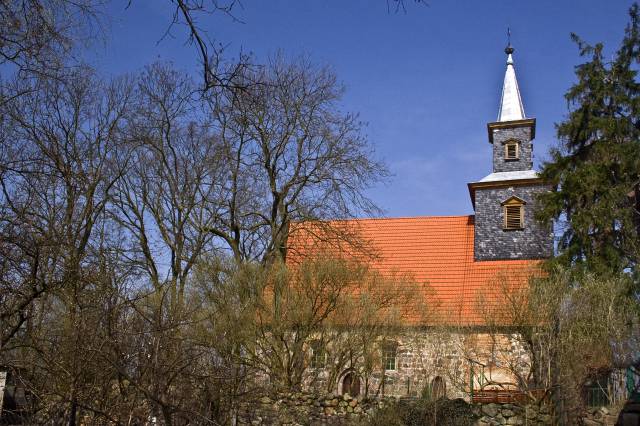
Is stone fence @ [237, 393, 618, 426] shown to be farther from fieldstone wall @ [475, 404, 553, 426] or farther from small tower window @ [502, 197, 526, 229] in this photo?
small tower window @ [502, 197, 526, 229]

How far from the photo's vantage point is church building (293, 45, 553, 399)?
58.4 ft

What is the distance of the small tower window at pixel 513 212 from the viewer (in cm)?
2388

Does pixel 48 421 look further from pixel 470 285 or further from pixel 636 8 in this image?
pixel 636 8

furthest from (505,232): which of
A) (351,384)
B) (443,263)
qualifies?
(351,384)

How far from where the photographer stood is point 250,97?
4.75 meters

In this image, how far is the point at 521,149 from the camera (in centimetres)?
2544

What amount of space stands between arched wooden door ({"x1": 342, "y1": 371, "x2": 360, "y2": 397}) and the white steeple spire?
40.3 ft

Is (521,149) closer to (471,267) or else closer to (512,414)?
(471,267)

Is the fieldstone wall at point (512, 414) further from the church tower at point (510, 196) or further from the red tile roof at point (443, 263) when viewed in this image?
the church tower at point (510, 196)

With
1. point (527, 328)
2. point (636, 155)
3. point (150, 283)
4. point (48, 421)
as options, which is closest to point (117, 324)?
point (48, 421)

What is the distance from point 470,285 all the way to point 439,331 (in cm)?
458

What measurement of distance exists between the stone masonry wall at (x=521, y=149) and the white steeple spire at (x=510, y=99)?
538mm

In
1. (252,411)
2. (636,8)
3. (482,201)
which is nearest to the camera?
(252,411)

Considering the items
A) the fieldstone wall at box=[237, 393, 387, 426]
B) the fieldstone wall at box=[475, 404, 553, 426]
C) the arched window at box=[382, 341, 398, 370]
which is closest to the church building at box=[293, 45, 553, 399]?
the arched window at box=[382, 341, 398, 370]
